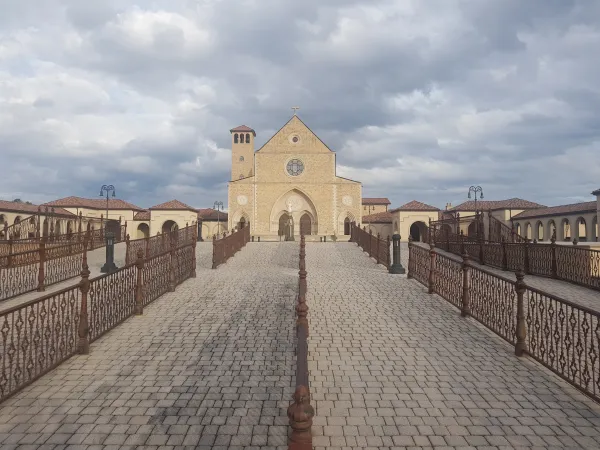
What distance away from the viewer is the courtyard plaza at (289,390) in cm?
328

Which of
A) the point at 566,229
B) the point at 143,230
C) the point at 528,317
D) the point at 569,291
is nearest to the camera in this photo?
the point at 528,317

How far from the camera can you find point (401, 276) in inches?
477

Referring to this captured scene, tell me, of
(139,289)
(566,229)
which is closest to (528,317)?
(139,289)

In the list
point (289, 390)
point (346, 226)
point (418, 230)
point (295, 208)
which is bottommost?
point (289, 390)

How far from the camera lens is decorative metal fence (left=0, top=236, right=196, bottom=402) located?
4.22 metres

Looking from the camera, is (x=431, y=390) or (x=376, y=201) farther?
(x=376, y=201)

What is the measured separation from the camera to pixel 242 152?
48719 millimetres

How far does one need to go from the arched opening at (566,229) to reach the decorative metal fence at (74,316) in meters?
31.2

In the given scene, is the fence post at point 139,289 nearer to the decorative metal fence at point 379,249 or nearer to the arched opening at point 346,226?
the decorative metal fence at point 379,249

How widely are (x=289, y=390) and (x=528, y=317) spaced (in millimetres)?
3582

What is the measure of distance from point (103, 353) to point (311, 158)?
3523 centimetres

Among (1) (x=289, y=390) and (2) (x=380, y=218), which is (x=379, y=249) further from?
(2) (x=380, y=218)

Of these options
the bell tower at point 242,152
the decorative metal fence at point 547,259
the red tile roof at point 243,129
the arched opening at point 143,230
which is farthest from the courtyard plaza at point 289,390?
the red tile roof at point 243,129

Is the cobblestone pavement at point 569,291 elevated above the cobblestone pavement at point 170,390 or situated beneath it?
elevated above
